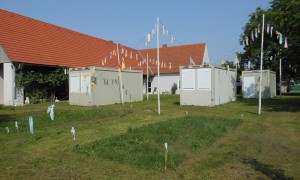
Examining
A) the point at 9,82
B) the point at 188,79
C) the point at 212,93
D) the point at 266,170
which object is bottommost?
the point at 266,170

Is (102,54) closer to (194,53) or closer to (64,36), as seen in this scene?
(64,36)

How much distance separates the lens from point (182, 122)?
11.9 m

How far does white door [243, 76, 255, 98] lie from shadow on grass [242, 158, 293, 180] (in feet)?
87.9

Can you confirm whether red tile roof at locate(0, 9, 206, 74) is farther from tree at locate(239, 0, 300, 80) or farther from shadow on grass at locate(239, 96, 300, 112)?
tree at locate(239, 0, 300, 80)

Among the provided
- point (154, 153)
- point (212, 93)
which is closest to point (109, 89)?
point (212, 93)

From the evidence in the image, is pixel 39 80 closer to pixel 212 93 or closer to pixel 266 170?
pixel 212 93

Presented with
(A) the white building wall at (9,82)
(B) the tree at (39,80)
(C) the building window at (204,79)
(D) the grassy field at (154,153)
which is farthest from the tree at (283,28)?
(A) the white building wall at (9,82)

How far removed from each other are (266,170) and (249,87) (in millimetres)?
27664

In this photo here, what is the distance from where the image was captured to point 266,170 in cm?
627

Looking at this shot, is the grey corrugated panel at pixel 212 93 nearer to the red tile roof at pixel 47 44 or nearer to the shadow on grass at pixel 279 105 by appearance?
the shadow on grass at pixel 279 105

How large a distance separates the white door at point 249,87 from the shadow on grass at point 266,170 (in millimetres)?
26797

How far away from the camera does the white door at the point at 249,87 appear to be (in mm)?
32344

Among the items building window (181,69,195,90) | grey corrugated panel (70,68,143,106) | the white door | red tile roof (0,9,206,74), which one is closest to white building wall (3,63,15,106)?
red tile roof (0,9,206,74)

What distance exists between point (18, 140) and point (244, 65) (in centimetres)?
4247
